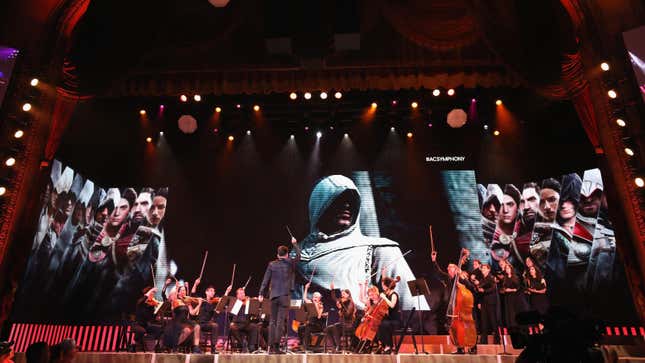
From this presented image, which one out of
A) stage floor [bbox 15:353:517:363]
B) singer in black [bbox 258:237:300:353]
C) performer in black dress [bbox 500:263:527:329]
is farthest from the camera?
performer in black dress [bbox 500:263:527:329]

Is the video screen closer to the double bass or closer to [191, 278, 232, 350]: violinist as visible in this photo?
[191, 278, 232, 350]: violinist

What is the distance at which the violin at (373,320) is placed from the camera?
7.88 m

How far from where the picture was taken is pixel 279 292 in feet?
24.9

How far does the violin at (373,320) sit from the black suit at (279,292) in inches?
57.0

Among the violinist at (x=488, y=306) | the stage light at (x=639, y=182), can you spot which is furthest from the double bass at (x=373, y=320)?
the stage light at (x=639, y=182)

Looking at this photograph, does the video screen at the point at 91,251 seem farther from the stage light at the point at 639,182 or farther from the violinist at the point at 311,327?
the stage light at the point at 639,182

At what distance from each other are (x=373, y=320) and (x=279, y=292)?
5.89 ft

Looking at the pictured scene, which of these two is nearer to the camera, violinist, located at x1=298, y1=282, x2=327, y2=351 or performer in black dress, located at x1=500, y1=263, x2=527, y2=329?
performer in black dress, located at x1=500, y1=263, x2=527, y2=329

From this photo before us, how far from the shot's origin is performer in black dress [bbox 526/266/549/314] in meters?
8.23

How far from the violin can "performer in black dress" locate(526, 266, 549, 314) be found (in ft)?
8.75

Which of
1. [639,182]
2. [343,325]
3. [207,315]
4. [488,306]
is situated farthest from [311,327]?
[639,182]

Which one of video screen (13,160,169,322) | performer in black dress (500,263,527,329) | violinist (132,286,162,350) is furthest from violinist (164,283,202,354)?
performer in black dress (500,263,527,329)

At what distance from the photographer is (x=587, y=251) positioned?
9117mm

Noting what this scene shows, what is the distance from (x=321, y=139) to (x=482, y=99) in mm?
4137
